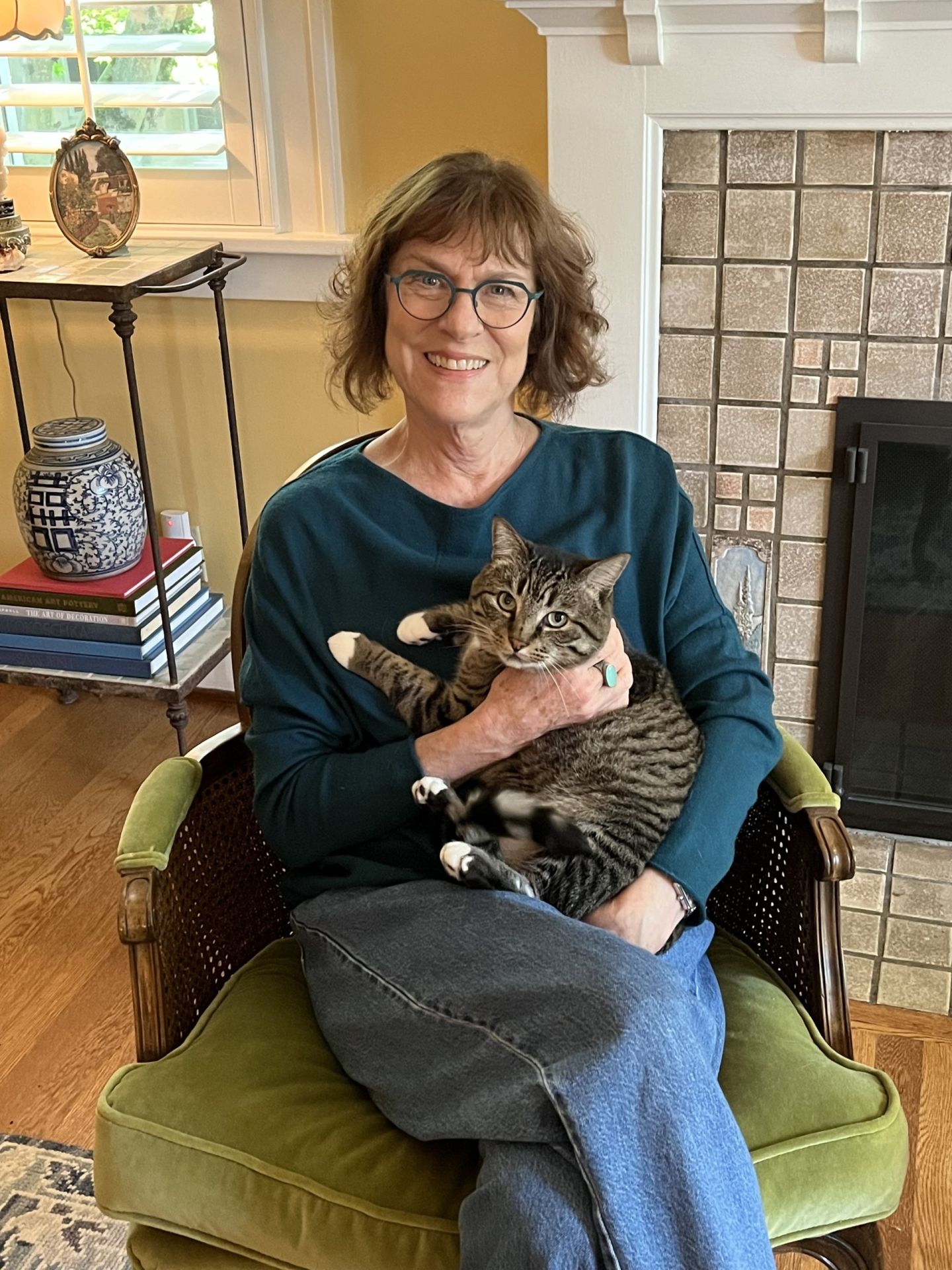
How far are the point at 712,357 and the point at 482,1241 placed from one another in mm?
1276

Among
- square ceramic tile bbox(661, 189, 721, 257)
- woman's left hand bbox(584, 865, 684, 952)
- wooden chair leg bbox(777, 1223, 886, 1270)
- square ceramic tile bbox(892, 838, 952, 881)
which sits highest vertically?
square ceramic tile bbox(661, 189, 721, 257)

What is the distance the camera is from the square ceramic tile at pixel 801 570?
196 centimetres

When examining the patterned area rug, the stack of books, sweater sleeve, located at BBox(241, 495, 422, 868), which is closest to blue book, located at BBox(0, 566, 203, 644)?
the stack of books

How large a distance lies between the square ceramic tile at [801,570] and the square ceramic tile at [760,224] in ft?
1.41

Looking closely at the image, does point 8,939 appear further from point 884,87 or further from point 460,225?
point 884,87

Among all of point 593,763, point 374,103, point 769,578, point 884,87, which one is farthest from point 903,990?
point 374,103

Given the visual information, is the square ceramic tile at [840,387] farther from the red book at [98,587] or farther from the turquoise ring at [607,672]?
the red book at [98,587]

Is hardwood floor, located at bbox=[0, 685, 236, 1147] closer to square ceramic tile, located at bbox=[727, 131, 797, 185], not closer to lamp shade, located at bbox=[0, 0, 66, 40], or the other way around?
lamp shade, located at bbox=[0, 0, 66, 40]

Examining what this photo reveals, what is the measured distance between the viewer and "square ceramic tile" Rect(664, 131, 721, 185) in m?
1.78

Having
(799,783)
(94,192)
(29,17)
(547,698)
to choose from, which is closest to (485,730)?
(547,698)

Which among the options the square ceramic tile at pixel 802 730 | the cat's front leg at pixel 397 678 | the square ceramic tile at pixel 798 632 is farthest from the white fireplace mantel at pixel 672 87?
the cat's front leg at pixel 397 678

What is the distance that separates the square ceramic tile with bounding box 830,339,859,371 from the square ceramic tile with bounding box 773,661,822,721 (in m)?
0.47

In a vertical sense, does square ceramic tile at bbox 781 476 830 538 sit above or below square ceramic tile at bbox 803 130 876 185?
below

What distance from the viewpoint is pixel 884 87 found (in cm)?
167
